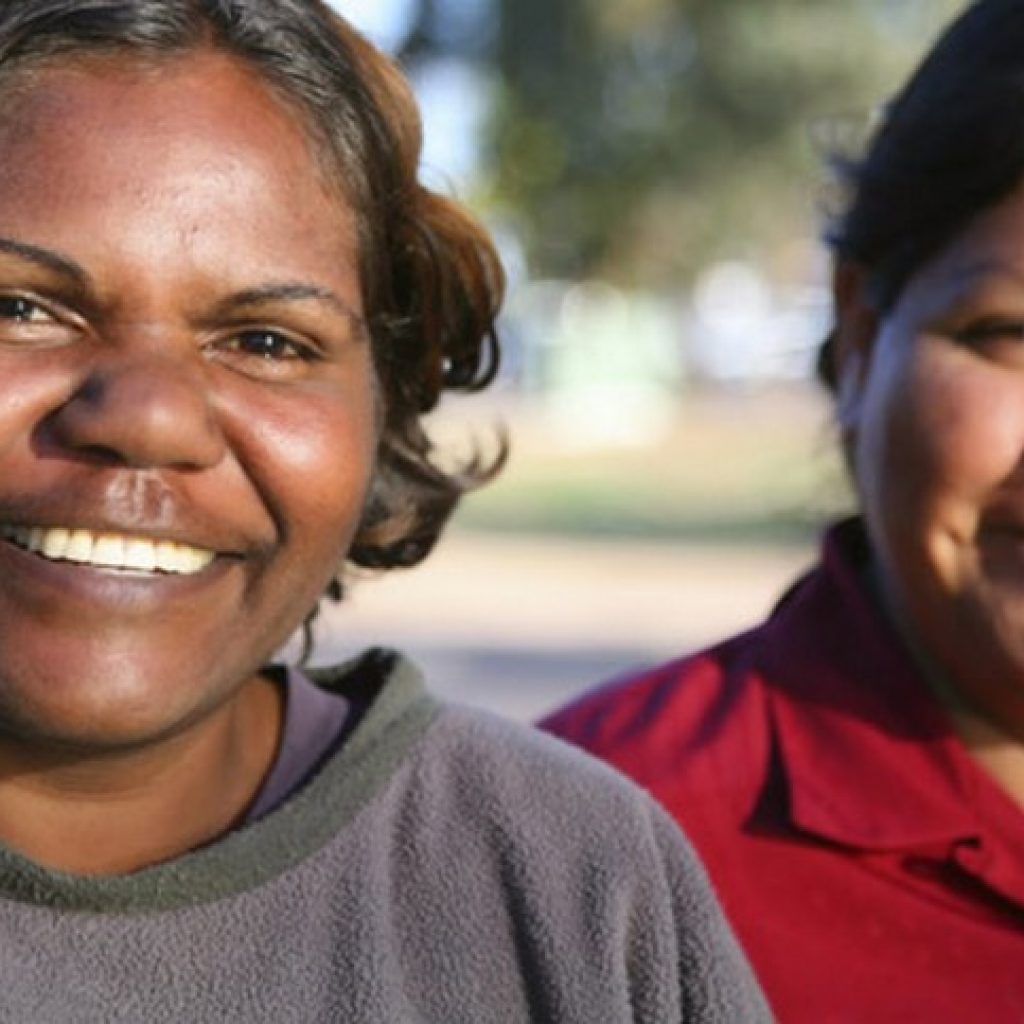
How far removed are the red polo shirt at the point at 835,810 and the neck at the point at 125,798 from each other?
1.81 ft

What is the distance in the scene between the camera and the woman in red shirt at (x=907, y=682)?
2.69m

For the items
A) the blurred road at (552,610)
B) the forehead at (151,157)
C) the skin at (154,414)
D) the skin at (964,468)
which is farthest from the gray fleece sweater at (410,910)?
the blurred road at (552,610)

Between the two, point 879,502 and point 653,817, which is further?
point 879,502

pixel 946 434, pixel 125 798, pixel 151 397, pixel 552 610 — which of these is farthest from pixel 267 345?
pixel 552 610

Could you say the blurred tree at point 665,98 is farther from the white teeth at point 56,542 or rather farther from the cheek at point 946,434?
the white teeth at point 56,542

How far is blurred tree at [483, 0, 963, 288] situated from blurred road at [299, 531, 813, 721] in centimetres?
457

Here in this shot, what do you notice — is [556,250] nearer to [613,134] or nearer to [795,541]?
Answer: [613,134]

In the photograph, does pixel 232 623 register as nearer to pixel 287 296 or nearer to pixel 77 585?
pixel 77 585

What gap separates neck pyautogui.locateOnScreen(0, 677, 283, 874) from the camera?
2.40 meters

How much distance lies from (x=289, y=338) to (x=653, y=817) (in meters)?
0.64

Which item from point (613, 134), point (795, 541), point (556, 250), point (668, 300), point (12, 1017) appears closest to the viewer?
point (12, 1017)

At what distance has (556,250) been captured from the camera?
82.0 ft

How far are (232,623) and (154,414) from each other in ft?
0.89

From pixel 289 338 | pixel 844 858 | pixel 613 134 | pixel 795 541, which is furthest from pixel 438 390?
pixel 613 134
